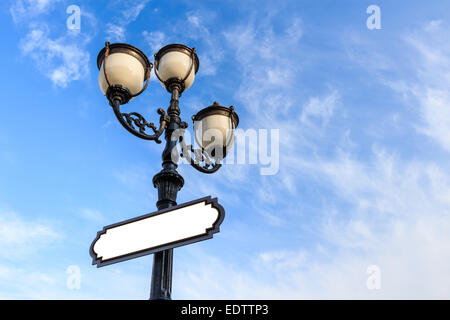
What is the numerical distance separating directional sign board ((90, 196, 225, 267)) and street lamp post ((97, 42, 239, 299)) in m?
0.29

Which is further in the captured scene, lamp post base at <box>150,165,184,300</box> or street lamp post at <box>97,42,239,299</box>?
street lamp post at <box>97,42,239,299</box>

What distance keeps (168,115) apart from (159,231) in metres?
1.83

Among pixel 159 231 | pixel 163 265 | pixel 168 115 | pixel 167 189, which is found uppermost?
pixel 168 115

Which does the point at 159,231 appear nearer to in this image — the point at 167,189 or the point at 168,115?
the point at 167,189

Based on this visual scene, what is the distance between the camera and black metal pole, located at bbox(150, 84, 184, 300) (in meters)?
3.65

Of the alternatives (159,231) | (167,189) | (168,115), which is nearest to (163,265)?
(159,231)

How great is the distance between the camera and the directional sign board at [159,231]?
3441mm

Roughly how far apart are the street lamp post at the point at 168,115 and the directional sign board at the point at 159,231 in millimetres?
288

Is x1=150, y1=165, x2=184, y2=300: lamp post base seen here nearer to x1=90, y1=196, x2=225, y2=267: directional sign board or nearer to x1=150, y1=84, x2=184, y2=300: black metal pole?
x1=150, y1=84, x2=184, y2=300: black metal pole

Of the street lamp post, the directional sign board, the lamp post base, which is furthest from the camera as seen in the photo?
the street lamp post

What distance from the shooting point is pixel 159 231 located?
11.7 feet
